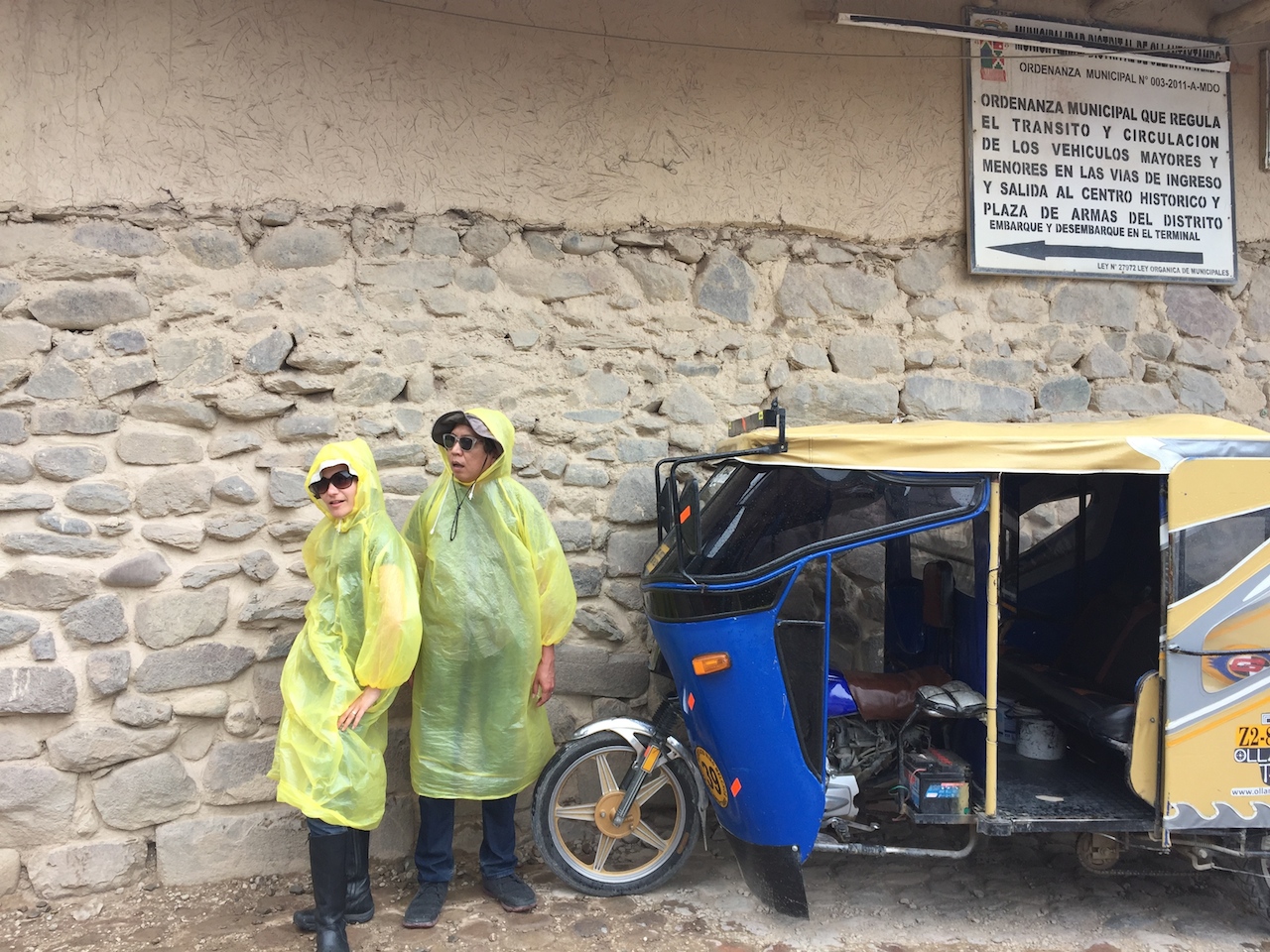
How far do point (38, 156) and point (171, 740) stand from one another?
2215 millimetres

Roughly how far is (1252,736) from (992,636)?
2.82 feet

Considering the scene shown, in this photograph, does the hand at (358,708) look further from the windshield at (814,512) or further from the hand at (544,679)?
the windshield at (814,512)

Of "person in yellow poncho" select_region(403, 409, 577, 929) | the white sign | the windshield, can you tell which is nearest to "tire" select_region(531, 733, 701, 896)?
"person in yellow poncho" select_region(403, 409, 577, 929)

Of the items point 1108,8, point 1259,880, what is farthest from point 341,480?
point 1108,8

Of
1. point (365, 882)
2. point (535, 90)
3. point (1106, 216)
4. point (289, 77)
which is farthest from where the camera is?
point (1106, 216)

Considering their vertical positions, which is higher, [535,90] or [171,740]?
[535,90]

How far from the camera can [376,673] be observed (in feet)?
10.2

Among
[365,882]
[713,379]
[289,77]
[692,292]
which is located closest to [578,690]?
[365,882]

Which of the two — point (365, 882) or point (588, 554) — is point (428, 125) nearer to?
point (588, 554)

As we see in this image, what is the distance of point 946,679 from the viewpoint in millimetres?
3572

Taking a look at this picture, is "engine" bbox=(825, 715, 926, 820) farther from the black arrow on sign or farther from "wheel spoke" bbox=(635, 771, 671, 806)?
the black arrow on sign

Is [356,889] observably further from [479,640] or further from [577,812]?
[479,640]

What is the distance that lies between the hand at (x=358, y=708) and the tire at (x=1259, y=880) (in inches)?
113

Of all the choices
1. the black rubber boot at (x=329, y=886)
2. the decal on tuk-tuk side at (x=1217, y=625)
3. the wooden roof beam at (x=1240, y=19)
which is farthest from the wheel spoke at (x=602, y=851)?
the wooden roof beam at (x=1240, y=19)
